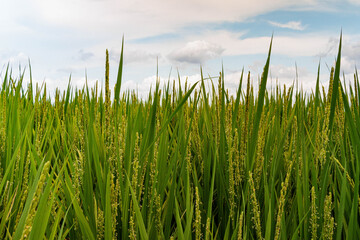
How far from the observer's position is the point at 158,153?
125 cm

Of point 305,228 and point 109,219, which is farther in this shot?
point 305,228

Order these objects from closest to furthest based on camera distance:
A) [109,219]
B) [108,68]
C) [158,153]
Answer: [109,219] → [108,68] → [158,153]

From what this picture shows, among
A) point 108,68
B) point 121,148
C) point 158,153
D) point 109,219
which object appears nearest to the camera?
point 109,219

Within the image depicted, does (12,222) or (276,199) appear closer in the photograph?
(12,222)

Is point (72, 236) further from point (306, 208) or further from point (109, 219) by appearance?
point (306, 208)

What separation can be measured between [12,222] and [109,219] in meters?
0.52

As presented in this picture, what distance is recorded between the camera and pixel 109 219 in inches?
36.3

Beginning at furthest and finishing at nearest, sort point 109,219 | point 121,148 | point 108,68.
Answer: point 121,148
point 108,68
point 109,219

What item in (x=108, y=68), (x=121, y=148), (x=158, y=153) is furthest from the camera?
(x=158, y=153)

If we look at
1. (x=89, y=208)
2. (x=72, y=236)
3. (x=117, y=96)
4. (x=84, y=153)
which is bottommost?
(x=72, y=236)

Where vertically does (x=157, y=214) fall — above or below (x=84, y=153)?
below

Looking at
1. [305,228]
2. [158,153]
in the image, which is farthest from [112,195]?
[305,228]

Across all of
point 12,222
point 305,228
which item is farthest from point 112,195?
point 305,228

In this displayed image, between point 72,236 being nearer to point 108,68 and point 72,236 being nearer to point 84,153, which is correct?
point 84,153
